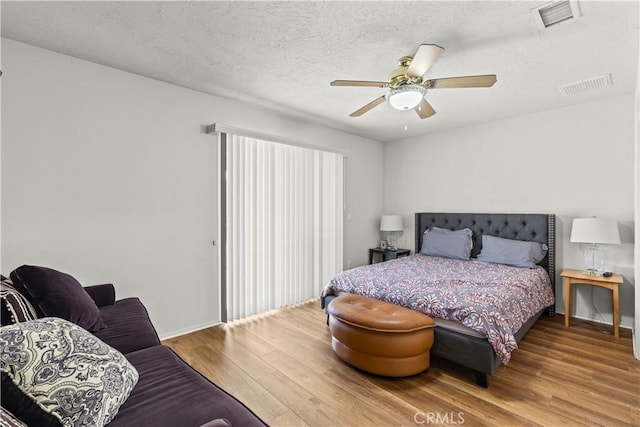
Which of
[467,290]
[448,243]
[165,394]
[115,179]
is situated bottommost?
[165,394]

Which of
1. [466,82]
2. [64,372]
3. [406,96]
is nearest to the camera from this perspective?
[64,372]

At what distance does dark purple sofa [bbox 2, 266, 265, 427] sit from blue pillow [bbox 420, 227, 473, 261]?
3.49 metres

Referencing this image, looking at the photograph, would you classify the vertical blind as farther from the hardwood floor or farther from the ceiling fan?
the ceiling fan

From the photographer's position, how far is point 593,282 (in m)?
3.09

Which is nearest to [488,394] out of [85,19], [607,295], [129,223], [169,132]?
[607,295]

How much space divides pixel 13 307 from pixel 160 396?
2.83ft

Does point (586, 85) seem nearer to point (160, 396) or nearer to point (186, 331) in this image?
point (160, 396)

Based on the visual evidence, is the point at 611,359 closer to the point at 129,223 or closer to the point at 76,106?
the point at 129,223

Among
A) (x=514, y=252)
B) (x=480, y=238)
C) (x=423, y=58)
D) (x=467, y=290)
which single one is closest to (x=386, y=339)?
(x=467, y=290)

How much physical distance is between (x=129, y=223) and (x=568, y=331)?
4.45 metres

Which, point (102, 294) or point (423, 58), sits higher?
point (423, 58)

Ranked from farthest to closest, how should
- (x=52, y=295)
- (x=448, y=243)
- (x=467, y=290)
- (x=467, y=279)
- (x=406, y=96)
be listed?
(x=448, y=243) < (x=467, y=279) < (x=467, y=290) < (x=406, y=96) < (x=52, y=295)

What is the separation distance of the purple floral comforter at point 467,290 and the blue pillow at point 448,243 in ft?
0.87

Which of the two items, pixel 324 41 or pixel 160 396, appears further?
pixel 324 41
